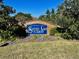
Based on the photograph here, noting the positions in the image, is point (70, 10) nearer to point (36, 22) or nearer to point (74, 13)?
point (74, 13)

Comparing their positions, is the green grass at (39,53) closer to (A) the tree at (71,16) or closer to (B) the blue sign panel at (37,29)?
(A) the tree at (71,16)

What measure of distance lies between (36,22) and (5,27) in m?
11.4

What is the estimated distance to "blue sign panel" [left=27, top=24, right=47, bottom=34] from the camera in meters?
37.4

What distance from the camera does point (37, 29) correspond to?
38.3 meters

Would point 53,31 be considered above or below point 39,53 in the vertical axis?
above

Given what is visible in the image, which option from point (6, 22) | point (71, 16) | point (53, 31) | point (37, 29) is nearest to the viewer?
point (6, 22)

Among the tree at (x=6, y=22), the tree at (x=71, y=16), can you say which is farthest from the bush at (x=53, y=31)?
the tree at (x=6, y=22)

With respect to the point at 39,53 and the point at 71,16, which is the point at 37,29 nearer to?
the point at 71,16

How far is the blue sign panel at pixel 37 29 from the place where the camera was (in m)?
37.4

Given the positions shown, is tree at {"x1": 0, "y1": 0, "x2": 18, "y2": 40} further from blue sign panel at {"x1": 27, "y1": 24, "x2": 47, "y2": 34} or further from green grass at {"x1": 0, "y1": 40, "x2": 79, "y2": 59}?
green grass at {"x1": 0, "y1": 40, "x2": 79, "y2": 59}

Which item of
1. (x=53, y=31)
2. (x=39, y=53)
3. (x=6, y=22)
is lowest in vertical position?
(x=39, y=53)

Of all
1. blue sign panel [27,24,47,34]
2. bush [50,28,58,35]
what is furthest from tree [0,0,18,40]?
bush [50,28,58,35]

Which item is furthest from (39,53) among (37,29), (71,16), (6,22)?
(37,29)

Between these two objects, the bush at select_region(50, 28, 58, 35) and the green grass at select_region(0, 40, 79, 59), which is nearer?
the green grass at select_region(0, 40, 79, 59)
